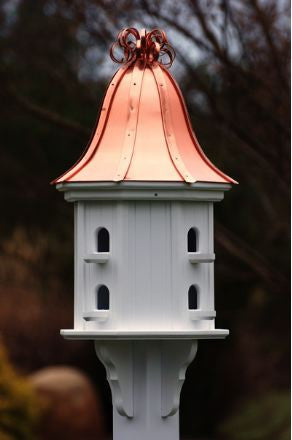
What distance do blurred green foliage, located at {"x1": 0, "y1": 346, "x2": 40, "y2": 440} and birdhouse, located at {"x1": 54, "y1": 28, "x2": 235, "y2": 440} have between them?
756 centimetres

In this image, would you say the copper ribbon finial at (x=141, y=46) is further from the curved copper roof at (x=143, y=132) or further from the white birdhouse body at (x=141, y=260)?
the white birdhouse body at (x=141, y=260)

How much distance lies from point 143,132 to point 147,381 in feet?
4.14

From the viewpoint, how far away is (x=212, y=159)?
1203 centimetres

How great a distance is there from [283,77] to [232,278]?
8.77 feet

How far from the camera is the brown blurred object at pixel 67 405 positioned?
58.6 ft

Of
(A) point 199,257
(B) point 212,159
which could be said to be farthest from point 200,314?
(B) point 212,159

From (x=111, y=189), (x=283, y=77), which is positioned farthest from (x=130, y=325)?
(x=283, y=77)

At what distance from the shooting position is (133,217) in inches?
276

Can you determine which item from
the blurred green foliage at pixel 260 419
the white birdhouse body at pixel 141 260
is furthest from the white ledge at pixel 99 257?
the blurred green foliage at pixel 260 419

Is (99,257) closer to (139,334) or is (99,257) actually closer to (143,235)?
(143,235)

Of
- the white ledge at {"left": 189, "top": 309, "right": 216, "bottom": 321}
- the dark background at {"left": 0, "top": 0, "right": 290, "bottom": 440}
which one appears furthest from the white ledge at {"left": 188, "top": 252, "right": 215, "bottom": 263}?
the dark background at {"left": 0, "top": 0, "right": 290, "bottom": 440}

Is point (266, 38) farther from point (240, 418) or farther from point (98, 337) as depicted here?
point (240, 418)

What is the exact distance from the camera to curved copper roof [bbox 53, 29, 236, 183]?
22.8 ft

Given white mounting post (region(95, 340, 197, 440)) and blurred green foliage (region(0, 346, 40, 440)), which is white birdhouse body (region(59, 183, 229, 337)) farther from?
blurred green foliage (region(0, 346, 40, 440))
